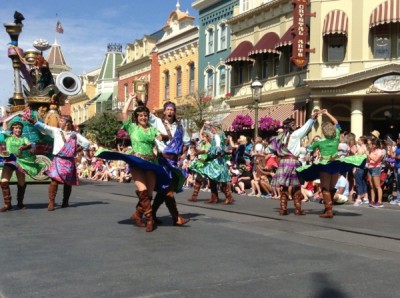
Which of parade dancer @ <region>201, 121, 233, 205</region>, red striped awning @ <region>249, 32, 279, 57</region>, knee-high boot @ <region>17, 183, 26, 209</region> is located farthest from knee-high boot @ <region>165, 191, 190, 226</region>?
red striped awning @ <region>249, 32, 279, 57</region>

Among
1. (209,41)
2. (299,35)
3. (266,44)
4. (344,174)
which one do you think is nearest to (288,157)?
(344,174)

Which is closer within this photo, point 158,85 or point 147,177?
point 147,177

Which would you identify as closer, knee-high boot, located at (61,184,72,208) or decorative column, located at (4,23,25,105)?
knee-high boot, located at (61,184,72,208)

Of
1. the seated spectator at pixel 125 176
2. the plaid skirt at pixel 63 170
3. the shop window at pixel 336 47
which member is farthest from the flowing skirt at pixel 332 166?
the shop window at pixel 336 47

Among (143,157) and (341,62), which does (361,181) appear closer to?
(143,157)

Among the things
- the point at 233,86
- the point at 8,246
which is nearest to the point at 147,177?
the point at 8,246

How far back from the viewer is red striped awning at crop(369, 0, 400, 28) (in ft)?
68.5

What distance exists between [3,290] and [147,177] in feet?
11.1

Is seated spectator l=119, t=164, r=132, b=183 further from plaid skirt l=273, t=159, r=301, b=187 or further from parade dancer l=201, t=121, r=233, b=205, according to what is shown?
plaid skirt l=273, t=159, r=301, b=187

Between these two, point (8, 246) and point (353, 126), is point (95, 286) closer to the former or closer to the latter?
point (8, 246)

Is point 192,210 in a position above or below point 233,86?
below

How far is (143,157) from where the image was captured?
24.2 feet

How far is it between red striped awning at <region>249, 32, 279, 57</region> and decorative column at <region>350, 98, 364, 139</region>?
4.91 m

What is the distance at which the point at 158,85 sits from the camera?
131 ft
